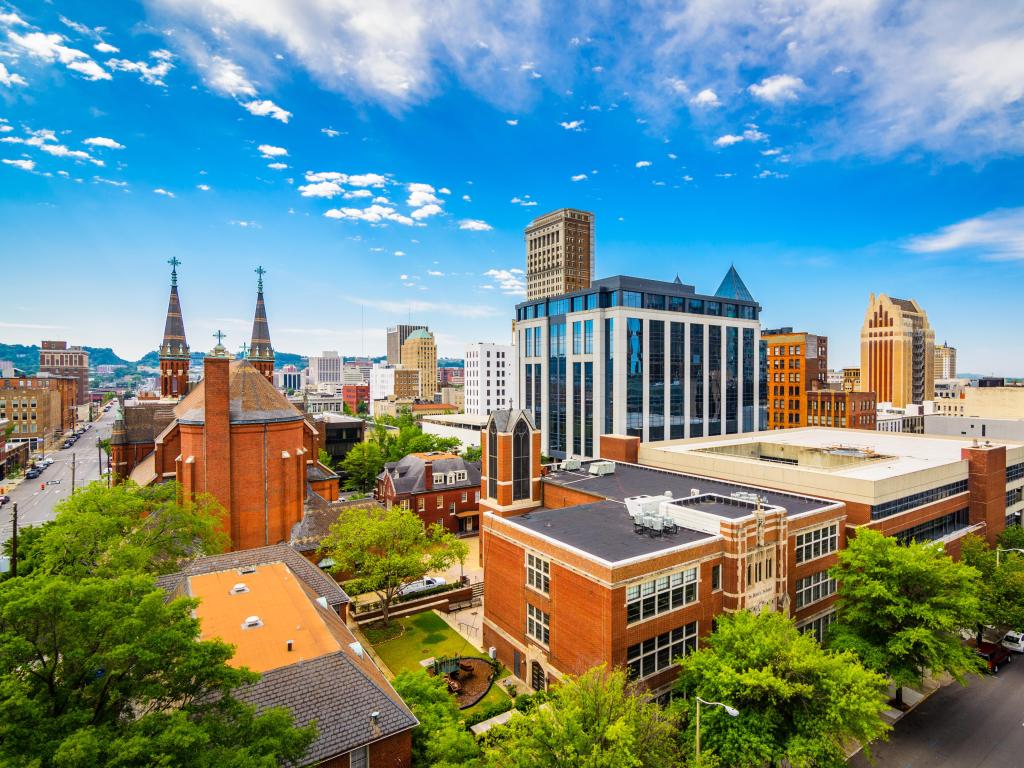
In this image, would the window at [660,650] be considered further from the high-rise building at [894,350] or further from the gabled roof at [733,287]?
the high-rise building at [894,350]

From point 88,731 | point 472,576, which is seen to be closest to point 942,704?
point 472,576

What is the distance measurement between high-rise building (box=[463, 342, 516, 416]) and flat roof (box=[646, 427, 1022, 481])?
278ft

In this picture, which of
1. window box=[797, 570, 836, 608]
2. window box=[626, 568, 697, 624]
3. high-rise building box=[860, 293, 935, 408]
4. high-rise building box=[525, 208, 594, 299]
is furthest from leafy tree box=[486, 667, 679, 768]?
high-rise building box=[860, 293, 935, 408]

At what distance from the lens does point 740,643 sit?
22609 millimetres

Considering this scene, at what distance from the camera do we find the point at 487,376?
14412 centimetres

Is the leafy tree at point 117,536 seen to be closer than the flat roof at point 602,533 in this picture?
No

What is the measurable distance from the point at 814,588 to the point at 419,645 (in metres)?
26.7

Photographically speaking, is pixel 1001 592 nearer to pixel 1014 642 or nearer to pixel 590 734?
pixel 1014 642

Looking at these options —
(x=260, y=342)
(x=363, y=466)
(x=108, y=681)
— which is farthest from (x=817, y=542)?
(x=260, y=342)

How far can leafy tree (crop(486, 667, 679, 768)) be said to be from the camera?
1673cm

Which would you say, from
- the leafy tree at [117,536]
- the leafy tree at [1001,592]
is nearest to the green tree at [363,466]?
the leafy tree at [117,536]

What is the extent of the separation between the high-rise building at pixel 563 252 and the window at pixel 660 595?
135917 millimetres

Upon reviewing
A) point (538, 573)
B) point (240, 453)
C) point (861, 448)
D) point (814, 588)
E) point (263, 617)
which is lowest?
point (814, 588)

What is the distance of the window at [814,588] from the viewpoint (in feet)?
111
